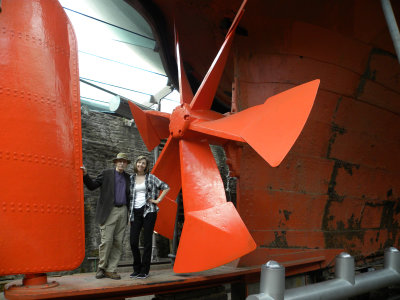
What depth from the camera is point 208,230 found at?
404 cm

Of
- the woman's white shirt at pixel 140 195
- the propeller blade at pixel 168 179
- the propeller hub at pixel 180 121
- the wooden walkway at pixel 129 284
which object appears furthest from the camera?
the propeller blade at pixel 168 179

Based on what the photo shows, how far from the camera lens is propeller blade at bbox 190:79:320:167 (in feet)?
12.0

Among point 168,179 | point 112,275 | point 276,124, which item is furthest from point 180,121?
point 112,275

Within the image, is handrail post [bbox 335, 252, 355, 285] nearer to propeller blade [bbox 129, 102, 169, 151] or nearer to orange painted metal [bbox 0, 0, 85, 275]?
orange painted metal [bbox 0, 0, 85, 275]

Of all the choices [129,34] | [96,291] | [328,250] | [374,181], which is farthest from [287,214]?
[129,34]

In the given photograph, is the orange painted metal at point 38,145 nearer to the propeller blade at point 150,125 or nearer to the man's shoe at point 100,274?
the man's shoe at point 100,274

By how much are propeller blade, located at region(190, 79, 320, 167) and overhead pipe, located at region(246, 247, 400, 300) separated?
1.21 m

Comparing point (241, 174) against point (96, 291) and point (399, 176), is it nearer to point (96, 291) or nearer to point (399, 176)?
point (96, 291)

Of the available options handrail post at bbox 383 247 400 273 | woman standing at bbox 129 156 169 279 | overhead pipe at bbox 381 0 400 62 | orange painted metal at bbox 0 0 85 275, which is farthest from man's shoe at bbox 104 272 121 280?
overhead pipe at bbox 381 0 400 62

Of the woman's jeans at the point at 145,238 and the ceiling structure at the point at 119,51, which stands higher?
the ceiling structure at the point at 119,51

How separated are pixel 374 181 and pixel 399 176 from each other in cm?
89

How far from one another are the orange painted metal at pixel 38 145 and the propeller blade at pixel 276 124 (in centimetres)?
188

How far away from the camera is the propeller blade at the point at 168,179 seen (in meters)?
5.56

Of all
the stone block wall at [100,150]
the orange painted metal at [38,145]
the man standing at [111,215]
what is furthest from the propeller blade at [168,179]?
the stone block wall at [100,150]
